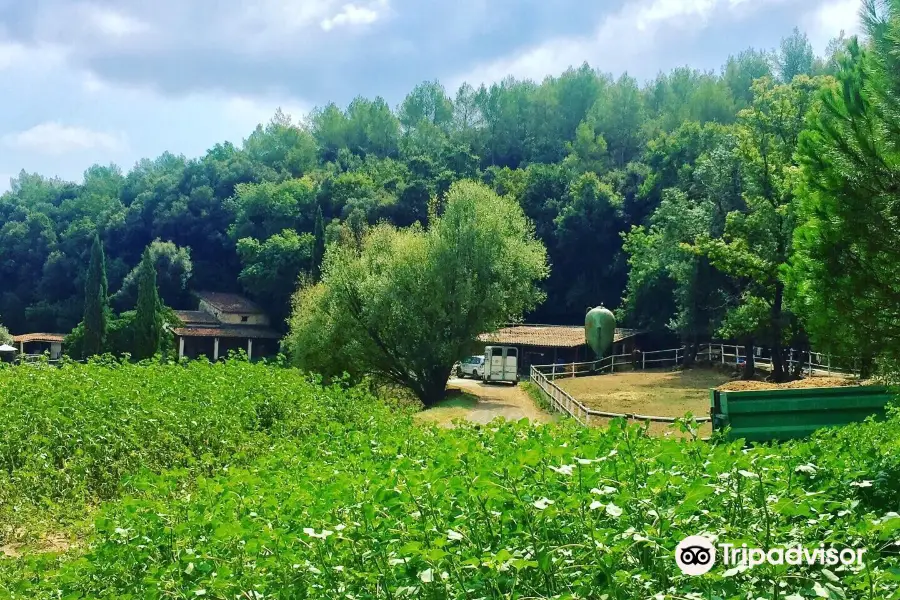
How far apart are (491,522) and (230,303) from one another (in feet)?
189

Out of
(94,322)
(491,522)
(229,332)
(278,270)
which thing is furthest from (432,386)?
(278,270)

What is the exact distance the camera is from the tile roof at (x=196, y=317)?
5603 cm

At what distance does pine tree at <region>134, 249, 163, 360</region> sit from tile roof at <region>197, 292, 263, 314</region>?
14377 millimetres

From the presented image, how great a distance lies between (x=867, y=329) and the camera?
24.2 ft

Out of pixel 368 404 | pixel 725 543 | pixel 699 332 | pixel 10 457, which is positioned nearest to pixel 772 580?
pixel 725 543

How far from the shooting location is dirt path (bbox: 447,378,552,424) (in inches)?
910

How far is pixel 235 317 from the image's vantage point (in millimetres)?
57781

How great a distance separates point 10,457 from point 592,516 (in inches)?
343

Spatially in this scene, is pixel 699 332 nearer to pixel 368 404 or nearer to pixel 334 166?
pixel 368 404

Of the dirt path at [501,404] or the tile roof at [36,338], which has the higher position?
the tile roof at [36,338]

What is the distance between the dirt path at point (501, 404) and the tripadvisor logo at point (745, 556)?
1622 cm

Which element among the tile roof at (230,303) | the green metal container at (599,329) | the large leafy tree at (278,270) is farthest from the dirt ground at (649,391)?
the tile roof at (230,303)

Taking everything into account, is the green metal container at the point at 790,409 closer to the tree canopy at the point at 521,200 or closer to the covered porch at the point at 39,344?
the tree canopy at the point at 521,200

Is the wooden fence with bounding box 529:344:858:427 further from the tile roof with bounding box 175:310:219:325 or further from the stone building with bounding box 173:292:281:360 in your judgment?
the tile roof with bounding box 175:310:219:325
